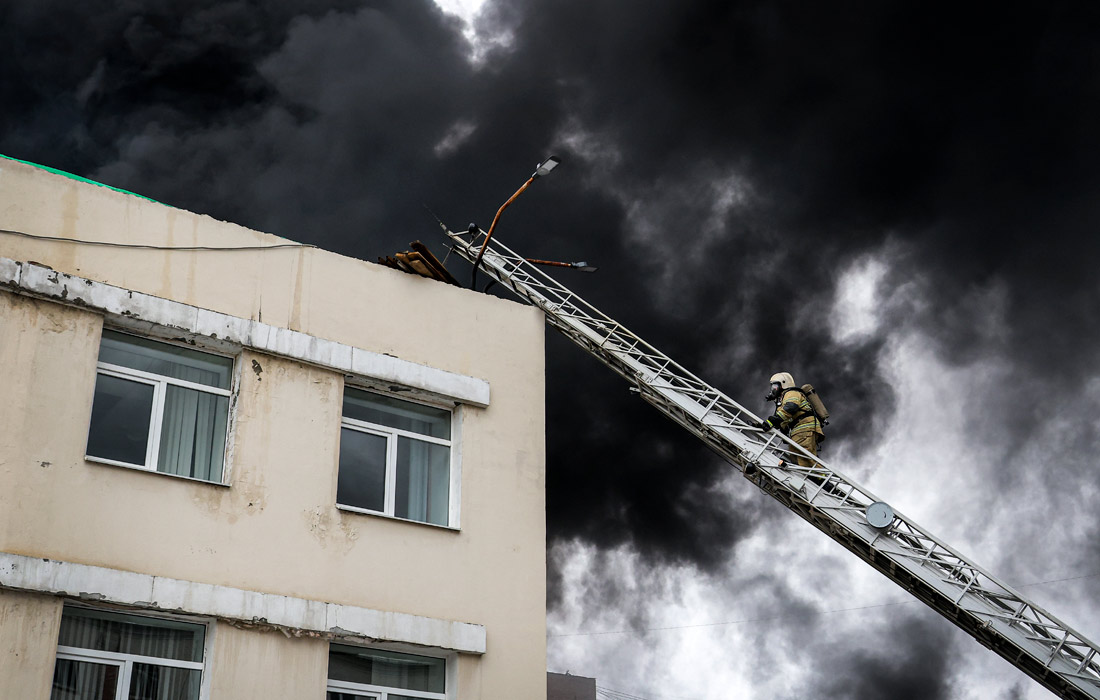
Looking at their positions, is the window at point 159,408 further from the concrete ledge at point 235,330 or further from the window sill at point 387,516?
the window sill at point 387,516

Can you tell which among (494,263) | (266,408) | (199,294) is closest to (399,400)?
(266,408)

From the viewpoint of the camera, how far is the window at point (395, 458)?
12414 mm

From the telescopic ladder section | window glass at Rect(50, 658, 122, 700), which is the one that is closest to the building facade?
window glass at Rect(50, 658, 122, 700)

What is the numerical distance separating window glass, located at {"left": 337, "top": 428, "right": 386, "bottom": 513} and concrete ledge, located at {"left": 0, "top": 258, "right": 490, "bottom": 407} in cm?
70

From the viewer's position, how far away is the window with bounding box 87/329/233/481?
1099cm

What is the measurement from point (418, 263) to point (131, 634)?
5.43 m

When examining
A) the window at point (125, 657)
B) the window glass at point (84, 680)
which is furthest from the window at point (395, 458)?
the window glass at point (84, 680)

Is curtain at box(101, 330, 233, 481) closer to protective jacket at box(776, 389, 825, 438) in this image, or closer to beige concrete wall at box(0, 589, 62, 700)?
beige concrete wall at box(0, 589, 62, 700)

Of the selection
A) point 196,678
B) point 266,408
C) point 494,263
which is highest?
point 494,263

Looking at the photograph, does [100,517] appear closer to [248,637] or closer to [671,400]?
[248,637]

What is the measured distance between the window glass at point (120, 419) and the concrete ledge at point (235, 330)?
2.13ft

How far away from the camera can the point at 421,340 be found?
43.8 feet


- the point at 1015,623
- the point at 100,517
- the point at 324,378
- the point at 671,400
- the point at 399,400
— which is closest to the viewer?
the point at 100,517

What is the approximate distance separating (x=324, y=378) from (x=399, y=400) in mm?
1102
